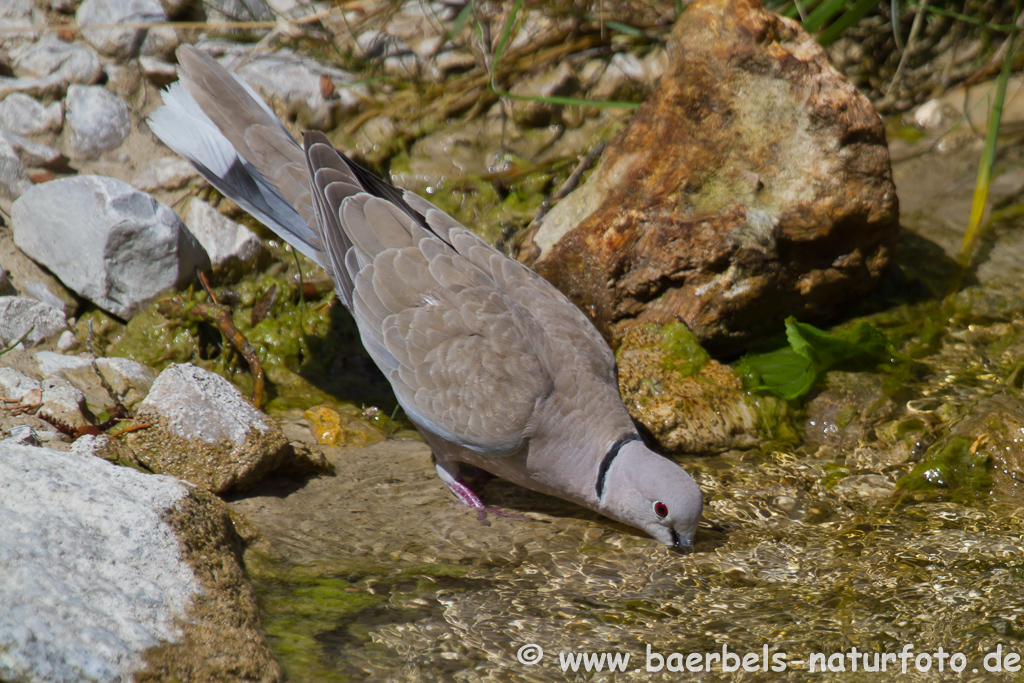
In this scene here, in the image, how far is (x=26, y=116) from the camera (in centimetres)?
480

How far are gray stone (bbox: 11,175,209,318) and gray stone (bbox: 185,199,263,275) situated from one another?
235mm

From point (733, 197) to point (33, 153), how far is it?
12.7 feet

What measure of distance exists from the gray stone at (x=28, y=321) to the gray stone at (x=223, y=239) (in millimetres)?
823

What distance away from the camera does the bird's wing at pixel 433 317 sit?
3422 mm

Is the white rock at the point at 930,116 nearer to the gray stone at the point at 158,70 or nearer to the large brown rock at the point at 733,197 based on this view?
the large brown rock at the point at 733,197

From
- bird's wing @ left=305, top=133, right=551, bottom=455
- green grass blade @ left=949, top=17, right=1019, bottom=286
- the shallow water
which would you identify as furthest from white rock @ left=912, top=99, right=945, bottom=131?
bird's wing @ left=305, top=133, right=551, bottom=455

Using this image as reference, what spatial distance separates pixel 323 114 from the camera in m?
5.34

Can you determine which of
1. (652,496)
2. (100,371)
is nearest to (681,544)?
(652,496)

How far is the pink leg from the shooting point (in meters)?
3.51

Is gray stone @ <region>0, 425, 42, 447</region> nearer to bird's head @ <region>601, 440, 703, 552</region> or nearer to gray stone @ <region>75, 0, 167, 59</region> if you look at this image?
bird's head @ <region>601, 440, 703, 552</region>

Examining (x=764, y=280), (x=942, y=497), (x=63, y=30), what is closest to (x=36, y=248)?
(x=63, y=30)

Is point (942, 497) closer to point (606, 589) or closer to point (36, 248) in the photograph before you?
point (606, 589)

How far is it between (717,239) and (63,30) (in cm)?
430

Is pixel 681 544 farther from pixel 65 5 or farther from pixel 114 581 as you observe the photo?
pixel 65 5
